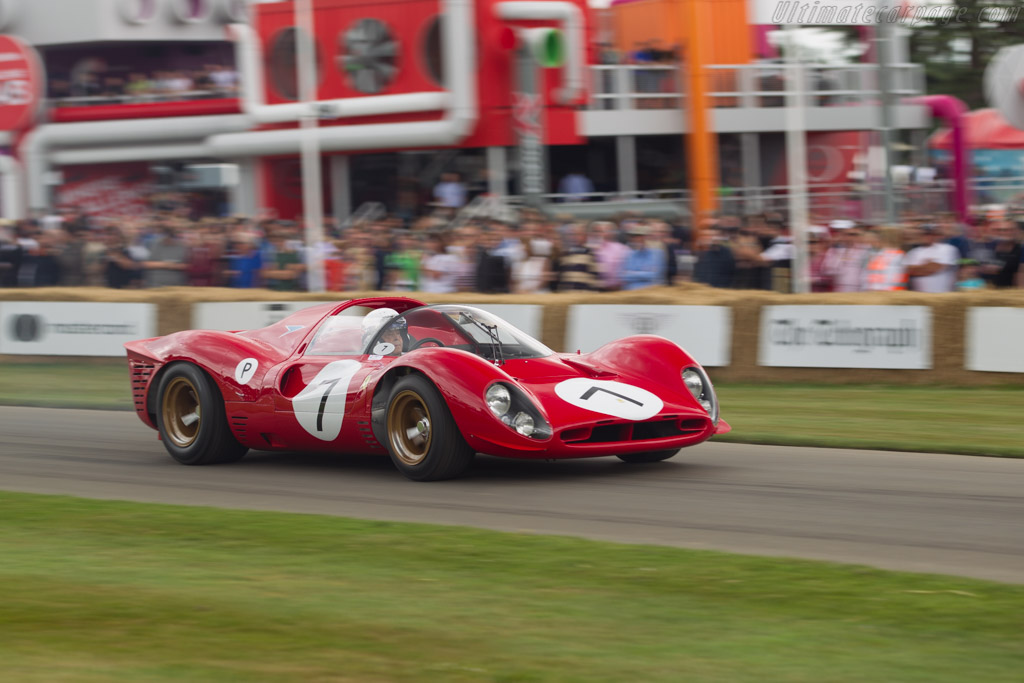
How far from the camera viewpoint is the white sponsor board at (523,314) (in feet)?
47.0

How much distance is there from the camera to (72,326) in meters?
17.5

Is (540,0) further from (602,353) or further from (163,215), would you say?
(602,353)

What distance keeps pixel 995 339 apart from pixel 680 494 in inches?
224

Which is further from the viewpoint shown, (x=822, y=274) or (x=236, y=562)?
(x=822, y=274)

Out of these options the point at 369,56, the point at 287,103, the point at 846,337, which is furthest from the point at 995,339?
the point at 287,103

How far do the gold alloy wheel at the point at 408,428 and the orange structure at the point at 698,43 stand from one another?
16455 millimetres

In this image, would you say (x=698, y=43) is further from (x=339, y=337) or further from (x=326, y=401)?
(x=326, y=401)

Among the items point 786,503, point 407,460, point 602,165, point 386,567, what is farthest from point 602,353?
point 602,165

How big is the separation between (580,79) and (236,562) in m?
22.0

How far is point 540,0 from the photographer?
26.2 metres

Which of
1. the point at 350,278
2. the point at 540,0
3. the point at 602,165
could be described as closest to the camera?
the point at 350,278

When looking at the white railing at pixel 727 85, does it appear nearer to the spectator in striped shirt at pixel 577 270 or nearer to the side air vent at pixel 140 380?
the spectator in striped shirt at pixel 577 270

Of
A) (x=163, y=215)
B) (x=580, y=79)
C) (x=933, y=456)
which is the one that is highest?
(x=580, y=79)

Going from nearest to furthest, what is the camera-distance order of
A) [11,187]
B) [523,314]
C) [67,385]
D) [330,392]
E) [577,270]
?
[330,392] < [523,314] < [577,270] < [67,385] < [11,187]
